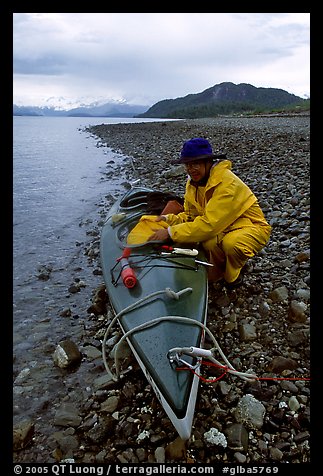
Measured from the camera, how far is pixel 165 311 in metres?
3.31

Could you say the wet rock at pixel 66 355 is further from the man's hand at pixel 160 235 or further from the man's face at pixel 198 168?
the man's face at pixel 198 168

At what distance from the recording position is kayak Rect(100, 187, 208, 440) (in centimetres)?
266

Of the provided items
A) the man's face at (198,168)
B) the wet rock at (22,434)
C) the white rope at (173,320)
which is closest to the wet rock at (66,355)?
the white rope at (173,320)

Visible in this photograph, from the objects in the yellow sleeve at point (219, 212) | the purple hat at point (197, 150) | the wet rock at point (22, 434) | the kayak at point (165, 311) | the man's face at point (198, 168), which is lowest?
the wet rock at point (22, 434)

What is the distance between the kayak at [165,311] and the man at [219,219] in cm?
21

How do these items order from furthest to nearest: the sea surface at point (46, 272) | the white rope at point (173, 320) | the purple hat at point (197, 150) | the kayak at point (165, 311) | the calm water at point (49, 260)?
1. the calm water at point (49, 260)
2. the purple hat at point (197, 150)
3. the sea surface at point (46, 272)
4. the white rope at point (173, 320)
5. the kayak at point (165, 311)

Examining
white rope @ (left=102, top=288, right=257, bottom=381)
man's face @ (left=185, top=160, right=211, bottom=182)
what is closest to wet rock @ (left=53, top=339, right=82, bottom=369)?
white rope @ (left=102, top=288, right=257, bottom=381)

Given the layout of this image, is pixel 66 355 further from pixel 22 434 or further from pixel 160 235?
pixel 160 235

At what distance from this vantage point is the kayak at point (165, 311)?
266 centimetres

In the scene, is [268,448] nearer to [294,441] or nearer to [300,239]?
[294,441]

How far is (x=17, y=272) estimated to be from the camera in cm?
652

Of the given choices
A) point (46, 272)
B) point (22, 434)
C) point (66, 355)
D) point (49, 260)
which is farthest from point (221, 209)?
point (49, 260)

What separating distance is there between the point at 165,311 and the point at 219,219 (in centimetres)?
128

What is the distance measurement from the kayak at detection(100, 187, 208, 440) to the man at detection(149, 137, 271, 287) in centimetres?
21
